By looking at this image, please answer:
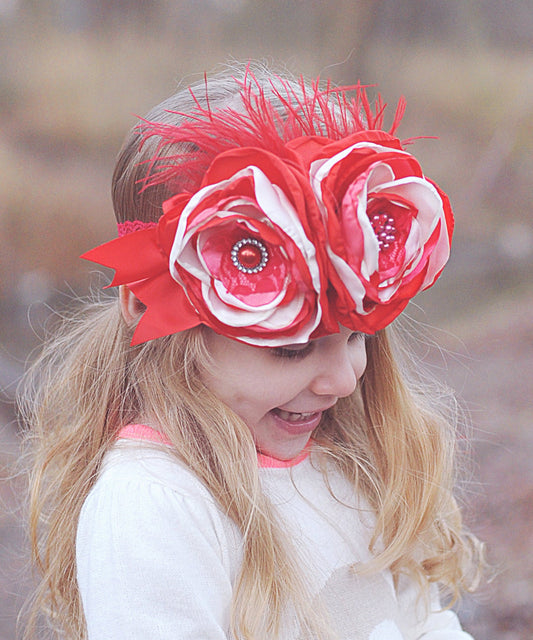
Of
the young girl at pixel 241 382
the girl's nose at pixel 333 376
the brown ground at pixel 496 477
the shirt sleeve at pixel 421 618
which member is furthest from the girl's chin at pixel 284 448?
the brown ground at pixel 496 477

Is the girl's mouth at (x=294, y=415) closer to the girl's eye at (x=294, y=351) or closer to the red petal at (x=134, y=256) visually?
the girl's eye at (x=294, y=351)

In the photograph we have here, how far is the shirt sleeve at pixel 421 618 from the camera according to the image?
122 cm

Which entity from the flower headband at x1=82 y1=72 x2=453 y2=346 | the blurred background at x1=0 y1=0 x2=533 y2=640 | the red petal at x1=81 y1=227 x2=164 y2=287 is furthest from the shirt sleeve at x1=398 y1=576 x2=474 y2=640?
the blurred background at x1=0 y1=0 x2=533 y2=640

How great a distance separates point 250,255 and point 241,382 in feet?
0.55

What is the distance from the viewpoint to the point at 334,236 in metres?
0.81

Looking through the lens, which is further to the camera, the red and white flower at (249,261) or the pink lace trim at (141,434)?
the pink lace trim at (141,434)

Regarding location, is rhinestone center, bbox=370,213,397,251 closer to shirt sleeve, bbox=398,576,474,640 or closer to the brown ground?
shirt sleeve, bbox=398,576,474,640

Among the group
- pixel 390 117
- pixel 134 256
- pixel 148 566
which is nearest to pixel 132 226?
pixel 134 256

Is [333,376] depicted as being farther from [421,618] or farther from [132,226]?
[421,618]

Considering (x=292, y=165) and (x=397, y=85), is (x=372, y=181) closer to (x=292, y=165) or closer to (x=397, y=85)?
(x=292, y=165)

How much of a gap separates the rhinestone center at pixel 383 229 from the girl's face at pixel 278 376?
130 mm

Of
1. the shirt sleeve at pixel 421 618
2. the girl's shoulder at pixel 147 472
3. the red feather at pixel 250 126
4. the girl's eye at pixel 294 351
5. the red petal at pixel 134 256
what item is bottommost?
the shirt sleeve at pixel 421 618

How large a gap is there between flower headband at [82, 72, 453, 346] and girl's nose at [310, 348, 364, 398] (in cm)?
7

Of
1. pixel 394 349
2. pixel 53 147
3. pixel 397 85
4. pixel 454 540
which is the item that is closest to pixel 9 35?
pixel 53 147
